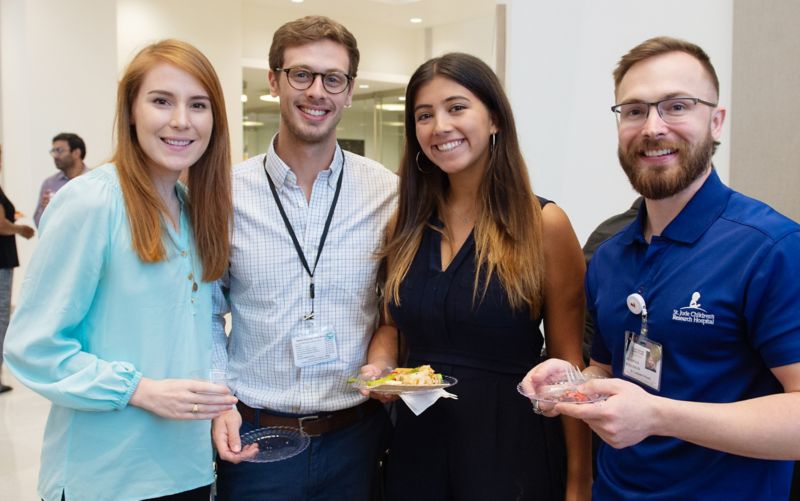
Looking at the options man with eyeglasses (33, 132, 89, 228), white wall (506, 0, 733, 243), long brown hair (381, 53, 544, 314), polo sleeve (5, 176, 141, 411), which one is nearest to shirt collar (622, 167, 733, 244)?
long brown hair (381, 53, 544, 314)

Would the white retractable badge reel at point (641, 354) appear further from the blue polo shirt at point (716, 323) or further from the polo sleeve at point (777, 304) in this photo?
the polo sleeve at point (777, 304)

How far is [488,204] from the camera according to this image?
206cm

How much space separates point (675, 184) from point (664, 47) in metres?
0.31

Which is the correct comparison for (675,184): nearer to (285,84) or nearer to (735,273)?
(735,273)

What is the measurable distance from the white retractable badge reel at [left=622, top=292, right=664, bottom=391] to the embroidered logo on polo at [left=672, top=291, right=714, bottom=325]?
0.08 metres

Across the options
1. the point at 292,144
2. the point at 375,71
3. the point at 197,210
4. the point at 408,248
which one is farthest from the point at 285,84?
the point at 375,71

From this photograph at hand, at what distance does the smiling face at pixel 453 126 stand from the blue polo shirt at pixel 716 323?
688 millimetres

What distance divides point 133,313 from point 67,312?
148mm

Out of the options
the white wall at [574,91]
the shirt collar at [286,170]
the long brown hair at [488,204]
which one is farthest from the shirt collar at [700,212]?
the white wall at [574,91]

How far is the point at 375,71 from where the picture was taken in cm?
1232

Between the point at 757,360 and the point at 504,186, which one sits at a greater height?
the point at 504,186

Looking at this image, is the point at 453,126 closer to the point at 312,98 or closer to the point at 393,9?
the point at 312,98

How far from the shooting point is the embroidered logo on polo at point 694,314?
1367 millimetres

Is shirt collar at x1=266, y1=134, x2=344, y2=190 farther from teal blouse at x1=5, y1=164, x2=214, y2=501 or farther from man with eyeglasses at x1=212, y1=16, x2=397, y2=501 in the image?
teal blouse at x1=5, y1=164, x2=214, y2=501
